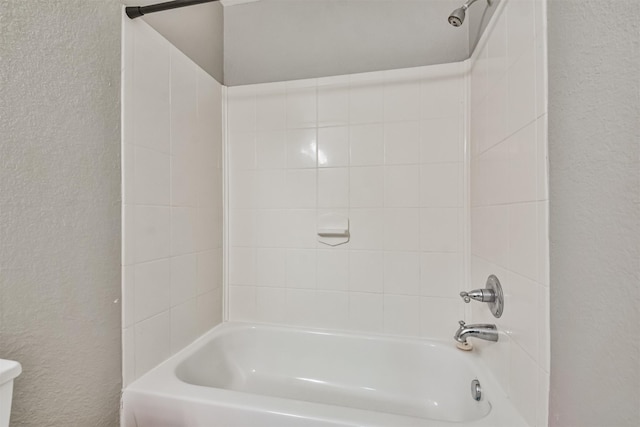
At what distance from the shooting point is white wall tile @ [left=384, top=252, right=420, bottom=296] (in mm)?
1499

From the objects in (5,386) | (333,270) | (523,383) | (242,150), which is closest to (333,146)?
(242,150)

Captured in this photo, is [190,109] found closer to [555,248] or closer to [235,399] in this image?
[235,399]

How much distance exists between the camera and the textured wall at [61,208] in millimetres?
719

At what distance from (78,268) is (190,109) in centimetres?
86

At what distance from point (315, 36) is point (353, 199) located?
94cm

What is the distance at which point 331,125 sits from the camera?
1588 millimetres

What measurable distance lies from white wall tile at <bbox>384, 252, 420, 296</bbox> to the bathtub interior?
0.85 ft

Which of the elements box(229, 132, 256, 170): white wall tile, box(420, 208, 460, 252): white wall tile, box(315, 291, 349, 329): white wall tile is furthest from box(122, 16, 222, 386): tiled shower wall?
box(420, 208, 460, 252): white wall tile

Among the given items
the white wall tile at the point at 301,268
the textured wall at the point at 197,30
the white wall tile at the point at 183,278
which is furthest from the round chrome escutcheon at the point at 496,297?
the textured wall at the point at 197,30

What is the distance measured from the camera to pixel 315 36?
1632 millimetres

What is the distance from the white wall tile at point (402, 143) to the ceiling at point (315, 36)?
322mm

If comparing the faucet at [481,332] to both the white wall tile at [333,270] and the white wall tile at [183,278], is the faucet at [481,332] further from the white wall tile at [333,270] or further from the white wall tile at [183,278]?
the white wall tile at [183,278]

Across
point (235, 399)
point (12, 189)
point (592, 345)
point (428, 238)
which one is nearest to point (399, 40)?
point (428, 238)

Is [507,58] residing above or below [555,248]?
above
